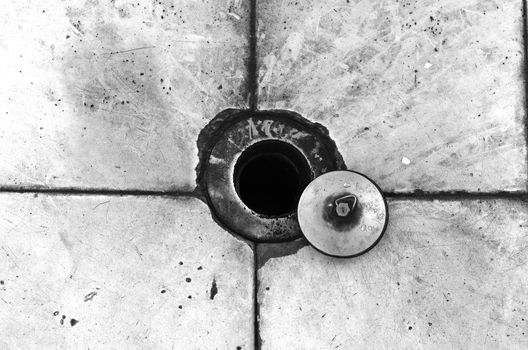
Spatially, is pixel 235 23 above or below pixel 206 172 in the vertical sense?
above

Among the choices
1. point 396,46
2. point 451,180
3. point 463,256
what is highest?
→ point 396,46

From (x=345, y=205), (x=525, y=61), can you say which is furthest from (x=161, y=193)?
(x=525, y=61)

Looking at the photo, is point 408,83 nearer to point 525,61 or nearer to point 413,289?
point 525,61

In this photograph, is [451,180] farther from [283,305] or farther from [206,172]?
[206,172]

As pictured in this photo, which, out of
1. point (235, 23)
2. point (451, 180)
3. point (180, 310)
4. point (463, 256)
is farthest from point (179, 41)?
point (463, 256)

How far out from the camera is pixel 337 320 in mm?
2072

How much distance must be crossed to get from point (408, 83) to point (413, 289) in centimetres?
83

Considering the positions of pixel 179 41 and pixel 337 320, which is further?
pixel 179 41

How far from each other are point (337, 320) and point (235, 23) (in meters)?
1.27

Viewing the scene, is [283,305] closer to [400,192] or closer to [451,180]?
[400,192]

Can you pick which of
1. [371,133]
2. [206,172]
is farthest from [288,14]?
[206,172]

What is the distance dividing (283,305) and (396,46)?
116 cm

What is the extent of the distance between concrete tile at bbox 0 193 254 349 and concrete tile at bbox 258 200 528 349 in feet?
0.56

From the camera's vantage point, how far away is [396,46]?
2266 mm
